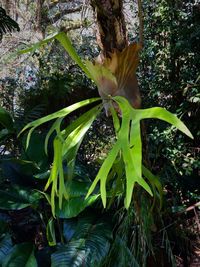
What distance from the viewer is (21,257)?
2.07m

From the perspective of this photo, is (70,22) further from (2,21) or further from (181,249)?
(181,249)

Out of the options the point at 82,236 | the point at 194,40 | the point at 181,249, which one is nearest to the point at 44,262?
the point at 82,236

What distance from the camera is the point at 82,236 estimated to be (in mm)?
2055

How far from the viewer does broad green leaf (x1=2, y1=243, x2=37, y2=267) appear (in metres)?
2.02

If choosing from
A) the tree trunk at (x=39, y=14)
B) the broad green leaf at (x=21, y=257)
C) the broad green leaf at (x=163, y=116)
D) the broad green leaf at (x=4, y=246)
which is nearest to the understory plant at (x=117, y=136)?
the broad green leaf at (x=163, y=116)

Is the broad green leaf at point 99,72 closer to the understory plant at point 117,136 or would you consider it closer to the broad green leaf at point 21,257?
the understory plant at point 117,136

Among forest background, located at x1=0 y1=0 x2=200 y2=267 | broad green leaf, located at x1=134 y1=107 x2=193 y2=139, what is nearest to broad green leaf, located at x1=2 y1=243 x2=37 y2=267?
forest background, located at x1=0 y1=0 x2=200 y2=267

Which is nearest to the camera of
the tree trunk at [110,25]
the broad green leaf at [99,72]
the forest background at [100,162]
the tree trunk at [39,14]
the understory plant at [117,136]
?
the understory plant at [117,136]

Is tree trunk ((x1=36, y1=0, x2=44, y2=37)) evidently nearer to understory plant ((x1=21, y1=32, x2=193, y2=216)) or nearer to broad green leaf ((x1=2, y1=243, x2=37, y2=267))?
broad green leaf ((x1=2, y1=243, x2=37, y2=267))

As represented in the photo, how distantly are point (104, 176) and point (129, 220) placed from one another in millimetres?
856

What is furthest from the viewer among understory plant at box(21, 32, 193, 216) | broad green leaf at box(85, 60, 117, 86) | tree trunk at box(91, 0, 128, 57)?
tree trunk at box(91, 0, 128, 57)

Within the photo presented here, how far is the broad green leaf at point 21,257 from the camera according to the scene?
2016mm

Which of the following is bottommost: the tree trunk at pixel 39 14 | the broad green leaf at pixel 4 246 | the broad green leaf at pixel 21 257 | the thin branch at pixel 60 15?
the broad green leaf at pixel 21 257

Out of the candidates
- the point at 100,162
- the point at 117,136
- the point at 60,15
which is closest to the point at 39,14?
the point at 60,15
